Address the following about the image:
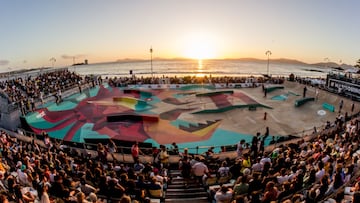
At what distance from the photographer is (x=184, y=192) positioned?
966 cm

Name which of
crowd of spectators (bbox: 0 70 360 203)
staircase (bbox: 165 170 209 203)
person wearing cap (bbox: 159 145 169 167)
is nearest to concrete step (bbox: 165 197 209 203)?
staircase (bbox: 165 170 209 203)

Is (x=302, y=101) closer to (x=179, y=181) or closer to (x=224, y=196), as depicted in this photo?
(x=179, y=181)

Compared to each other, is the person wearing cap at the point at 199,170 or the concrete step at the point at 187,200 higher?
the person wearing cap at the point at 199,170

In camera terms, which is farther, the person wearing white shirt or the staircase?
the staircase

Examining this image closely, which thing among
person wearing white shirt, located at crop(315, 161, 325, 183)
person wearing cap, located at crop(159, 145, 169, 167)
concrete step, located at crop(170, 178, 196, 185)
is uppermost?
person wearing white shirt, located at crop(315, 161, 325, 183)

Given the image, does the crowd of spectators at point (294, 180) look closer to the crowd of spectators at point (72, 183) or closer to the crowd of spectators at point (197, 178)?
the crowd of spectators at point (197, 178)

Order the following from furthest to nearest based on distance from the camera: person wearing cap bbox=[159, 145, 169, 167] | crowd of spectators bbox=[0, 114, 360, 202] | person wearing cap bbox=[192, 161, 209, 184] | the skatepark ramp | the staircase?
the skatepark ramp < person wearing cap bbox=[159, 145, 169, 167] < person wearing cap bbox=[192, 161, 209, 184] < the staircase < crowd of spectators bbox=[0, 114, 360, 202]

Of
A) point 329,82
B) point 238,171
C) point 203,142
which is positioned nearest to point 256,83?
point 329,82

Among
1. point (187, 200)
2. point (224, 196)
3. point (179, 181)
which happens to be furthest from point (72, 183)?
point (224, 196)

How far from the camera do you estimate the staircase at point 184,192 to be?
9039mm

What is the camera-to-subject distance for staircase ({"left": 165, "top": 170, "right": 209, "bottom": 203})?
904 centimetres

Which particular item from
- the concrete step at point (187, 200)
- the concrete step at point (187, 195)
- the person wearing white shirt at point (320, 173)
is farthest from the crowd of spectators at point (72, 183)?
the person wearing white shirt at point (320, 173)

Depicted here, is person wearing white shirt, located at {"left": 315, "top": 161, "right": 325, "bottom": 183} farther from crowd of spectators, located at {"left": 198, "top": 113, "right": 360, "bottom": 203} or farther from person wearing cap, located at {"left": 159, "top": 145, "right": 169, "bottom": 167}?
person wearing cap, located at {"left": 159, "top": 145, "right": 169, "bottom": 167}

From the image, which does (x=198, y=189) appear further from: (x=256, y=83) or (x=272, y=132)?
(x=256, y=83)
